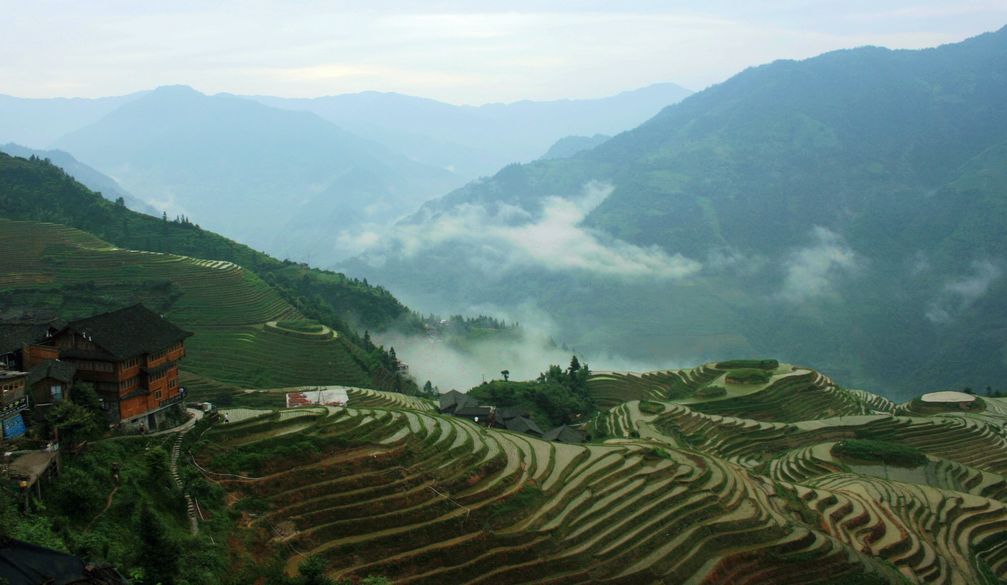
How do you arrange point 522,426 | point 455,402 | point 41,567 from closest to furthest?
1. point 41,567
2. point 522,426
3. point 455,402

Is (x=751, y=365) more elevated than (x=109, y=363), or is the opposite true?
(x=751, y=365)

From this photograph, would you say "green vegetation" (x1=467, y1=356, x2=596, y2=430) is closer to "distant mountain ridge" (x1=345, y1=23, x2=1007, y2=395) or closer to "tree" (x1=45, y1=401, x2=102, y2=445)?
"tree" (x1=45, y1=401, x2=102, y2=445)

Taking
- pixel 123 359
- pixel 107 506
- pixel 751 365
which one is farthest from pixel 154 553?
pixel 751 365

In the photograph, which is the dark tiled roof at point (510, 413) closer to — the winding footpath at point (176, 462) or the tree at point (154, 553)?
the winding footpath at point (176, 462)

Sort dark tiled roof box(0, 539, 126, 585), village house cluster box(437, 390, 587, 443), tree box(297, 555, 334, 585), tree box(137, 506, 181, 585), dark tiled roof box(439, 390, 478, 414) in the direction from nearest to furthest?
1. dark tiled roof box(0, 539, 126, 585)
2. tree box(137, 506, 181, 585)
3. tree box(297, 555, 334, 585)
4. village house cluster box(437, 390, 587, 443)
5. dark tiled roof box(439, 390, 478, 414)

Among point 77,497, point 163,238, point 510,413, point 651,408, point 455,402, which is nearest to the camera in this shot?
point 77,497

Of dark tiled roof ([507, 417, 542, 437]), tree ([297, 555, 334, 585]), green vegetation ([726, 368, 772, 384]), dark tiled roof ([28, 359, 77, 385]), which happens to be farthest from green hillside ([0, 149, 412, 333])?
tree ([297, 555, 334, 585])

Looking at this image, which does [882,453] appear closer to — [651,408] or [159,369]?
[651,408]

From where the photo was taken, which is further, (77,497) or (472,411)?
(472,411)
